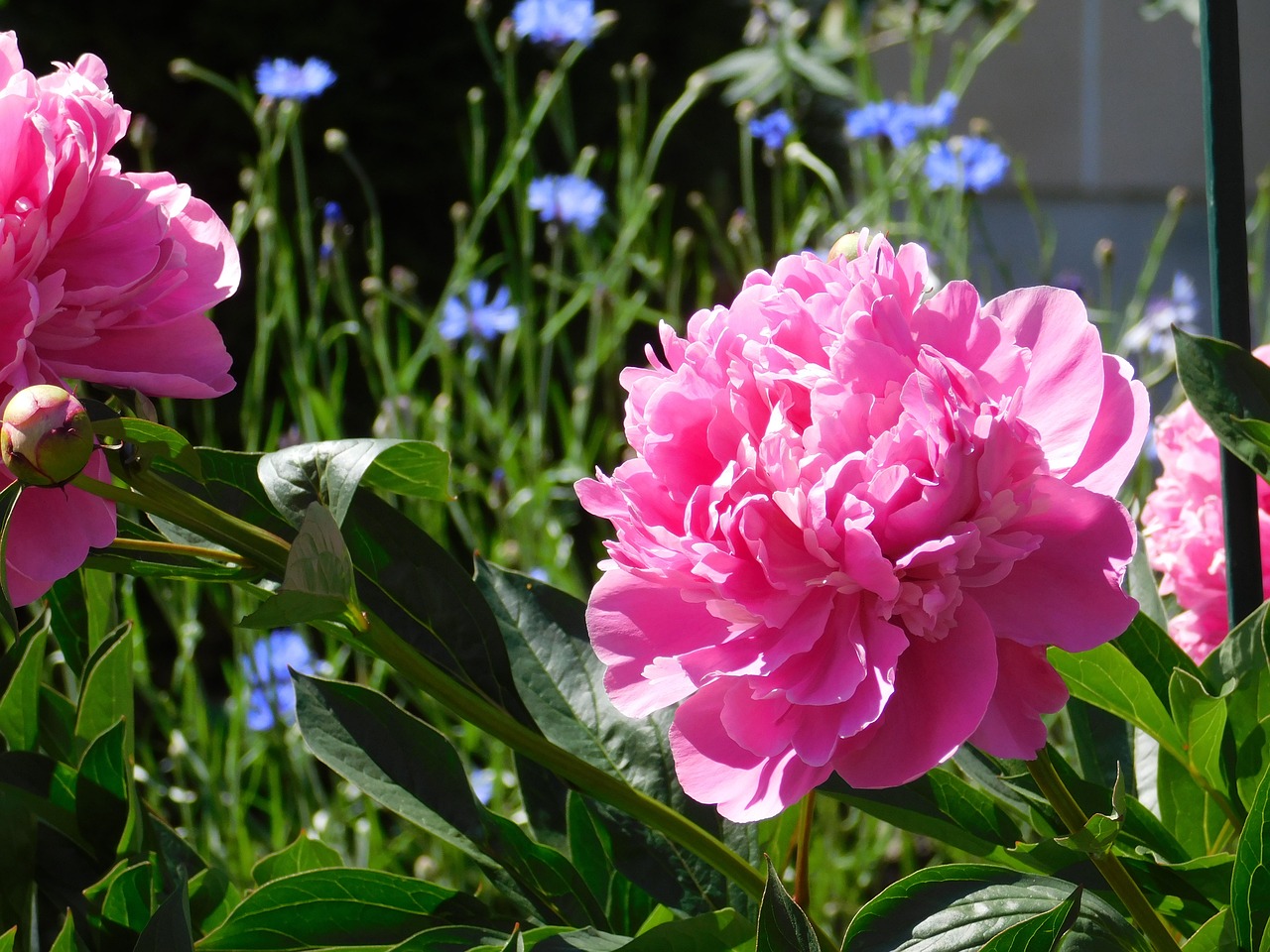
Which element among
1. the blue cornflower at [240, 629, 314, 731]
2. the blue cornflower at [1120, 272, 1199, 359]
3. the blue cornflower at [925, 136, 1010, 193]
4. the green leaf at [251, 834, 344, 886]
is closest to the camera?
the green leaf at [251, 834, 344, 886]

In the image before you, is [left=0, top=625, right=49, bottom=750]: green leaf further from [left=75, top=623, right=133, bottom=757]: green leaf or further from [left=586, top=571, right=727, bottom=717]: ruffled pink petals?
[left=586, top=571, right=727, bottom=717]: ruffled pink petals

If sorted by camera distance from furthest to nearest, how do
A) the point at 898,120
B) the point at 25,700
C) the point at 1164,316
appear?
the point at 1164,316
the point at 898,120
the point at 25,700

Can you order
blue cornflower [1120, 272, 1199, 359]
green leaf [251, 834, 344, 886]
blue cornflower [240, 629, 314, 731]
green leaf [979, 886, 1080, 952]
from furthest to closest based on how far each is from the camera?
blue cornflower [1120, 272, 1199, 359], blue cornflower [240, 629, 314, 731], green leaf [251, 834, 344, 886], green leaf [979, 886, 1080, 952]

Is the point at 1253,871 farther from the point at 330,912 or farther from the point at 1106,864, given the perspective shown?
the point at 330,912

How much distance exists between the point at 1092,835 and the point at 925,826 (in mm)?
100

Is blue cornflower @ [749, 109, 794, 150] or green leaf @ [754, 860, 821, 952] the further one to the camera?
blue cornflower @ [749, 109, 794, 150]

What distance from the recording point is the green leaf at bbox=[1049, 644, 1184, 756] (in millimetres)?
411

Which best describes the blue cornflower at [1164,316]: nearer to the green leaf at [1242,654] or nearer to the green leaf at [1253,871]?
the green leaf at [1242,654]

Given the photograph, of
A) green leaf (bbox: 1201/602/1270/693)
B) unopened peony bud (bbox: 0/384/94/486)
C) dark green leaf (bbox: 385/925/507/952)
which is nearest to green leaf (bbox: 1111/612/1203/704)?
green leaf (bbox: 1201/602/1270/693)

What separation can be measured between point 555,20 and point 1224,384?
4.71 feet

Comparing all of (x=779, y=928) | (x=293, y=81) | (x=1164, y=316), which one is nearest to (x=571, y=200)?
(x=293, y=81)

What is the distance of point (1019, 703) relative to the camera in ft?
1.03

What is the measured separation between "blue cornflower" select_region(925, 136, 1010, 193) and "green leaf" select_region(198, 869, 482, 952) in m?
1.29

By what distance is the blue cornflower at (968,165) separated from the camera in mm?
1593
